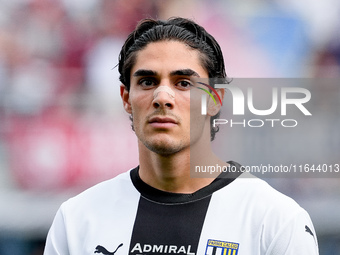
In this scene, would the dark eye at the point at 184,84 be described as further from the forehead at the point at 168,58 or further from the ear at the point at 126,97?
the ear at the point at 126,97

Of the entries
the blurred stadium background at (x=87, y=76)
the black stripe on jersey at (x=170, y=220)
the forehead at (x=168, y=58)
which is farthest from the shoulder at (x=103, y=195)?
the blurred stadium background at (x=87, y=76)

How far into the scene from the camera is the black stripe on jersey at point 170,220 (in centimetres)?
234

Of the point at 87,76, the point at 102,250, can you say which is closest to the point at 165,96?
the point at 102,250

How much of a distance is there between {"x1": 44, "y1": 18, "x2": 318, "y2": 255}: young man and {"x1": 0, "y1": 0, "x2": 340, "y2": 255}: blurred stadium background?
2688mm

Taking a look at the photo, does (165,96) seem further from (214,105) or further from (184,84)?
(214,105)

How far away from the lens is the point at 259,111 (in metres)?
5.07

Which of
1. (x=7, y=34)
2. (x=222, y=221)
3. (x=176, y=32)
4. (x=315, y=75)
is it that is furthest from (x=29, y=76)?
(x=222, y=221)

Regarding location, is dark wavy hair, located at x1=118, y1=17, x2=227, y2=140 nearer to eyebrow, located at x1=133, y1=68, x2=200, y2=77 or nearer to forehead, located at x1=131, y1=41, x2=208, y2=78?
forehead, located at x1=131, y1=41, x2=208, y2=78

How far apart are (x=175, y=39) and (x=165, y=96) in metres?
0.38

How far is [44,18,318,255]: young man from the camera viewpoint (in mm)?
2256

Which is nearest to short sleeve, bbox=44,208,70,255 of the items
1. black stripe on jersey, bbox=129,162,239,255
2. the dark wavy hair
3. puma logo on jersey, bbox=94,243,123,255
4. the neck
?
puma logo on jersey, bbox=94,243,123,255

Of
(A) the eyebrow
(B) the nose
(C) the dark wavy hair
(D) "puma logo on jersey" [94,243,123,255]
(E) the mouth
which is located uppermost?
(C) the dark wavy hair

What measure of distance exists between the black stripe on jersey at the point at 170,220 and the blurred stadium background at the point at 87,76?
9.30 feet

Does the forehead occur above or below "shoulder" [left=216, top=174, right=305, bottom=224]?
above
